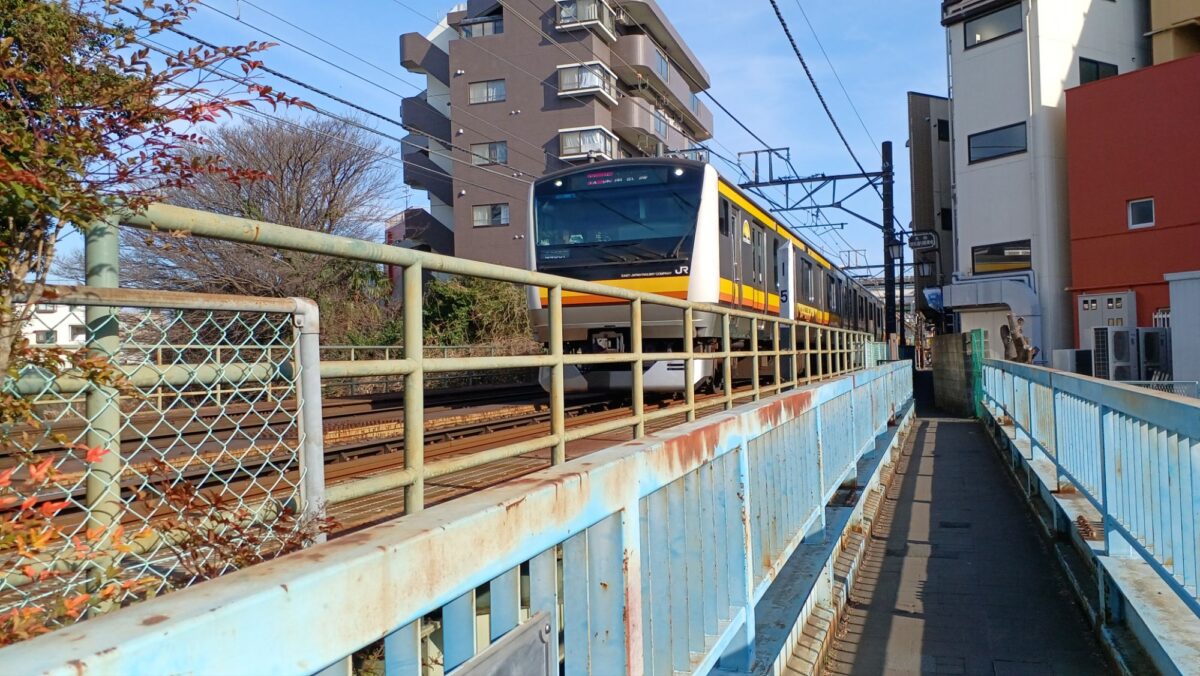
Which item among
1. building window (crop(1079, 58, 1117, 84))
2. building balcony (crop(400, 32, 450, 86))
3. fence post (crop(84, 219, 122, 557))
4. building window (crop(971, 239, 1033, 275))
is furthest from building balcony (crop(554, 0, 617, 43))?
fence post (crop(84, 219, 122, 557))

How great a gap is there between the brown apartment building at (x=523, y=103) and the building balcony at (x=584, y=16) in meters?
0.05

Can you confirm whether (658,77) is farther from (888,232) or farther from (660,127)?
(888,232)

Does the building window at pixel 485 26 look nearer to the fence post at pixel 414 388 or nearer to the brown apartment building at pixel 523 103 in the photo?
the brown apartment building at pixel 523 103

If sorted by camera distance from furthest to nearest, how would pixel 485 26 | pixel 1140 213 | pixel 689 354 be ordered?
1. pixel 485 26
2. pixel 1140 213
3. pixel 689 354

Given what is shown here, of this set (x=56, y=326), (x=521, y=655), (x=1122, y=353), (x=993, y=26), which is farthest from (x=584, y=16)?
(x=521, y=655)

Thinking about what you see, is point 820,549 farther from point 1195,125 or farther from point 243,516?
point 1195,125

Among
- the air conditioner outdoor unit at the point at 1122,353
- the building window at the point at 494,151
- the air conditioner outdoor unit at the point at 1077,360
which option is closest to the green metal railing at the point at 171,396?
the air conditioner outdoor unit at the point at 1122,353

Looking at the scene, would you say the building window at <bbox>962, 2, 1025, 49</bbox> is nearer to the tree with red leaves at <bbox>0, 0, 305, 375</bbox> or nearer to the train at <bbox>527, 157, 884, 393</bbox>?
the train at <bbox>527, 157, 884, 393</bbox>

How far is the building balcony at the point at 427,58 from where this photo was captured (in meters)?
38.3

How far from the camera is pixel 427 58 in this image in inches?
1513

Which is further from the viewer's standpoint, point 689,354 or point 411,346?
point 689,354

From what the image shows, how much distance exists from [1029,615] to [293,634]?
5929 mm

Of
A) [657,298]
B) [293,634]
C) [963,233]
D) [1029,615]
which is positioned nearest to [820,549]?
[1029,615]

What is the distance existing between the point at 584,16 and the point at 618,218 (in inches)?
1011
